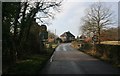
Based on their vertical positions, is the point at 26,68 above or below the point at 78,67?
above

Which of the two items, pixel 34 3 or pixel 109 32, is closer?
pixel 34 3

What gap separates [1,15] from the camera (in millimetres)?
20266

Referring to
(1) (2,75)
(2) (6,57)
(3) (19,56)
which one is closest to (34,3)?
(3) (19,56)

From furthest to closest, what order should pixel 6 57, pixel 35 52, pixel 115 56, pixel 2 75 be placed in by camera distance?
1. pixel 35 52
2. pixel 115 56
3. pixel 6 57
4. pixel 2 75

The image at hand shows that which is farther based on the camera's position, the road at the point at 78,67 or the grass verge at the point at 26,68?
the road at the point at 78,67

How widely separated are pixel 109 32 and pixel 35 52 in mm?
26535

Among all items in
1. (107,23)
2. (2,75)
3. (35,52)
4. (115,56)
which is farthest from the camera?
(107,23)

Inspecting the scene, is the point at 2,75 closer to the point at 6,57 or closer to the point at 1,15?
the point at 1,15

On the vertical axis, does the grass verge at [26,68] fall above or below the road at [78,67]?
above

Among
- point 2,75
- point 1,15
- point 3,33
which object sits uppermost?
point 1,15

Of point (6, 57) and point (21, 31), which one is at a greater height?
point (21, 31)

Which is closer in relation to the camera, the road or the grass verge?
the grass verge

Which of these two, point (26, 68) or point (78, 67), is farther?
point (78, 67)

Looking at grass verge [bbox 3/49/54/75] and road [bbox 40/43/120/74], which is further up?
grass verge [bbox 3/49/54/75]
